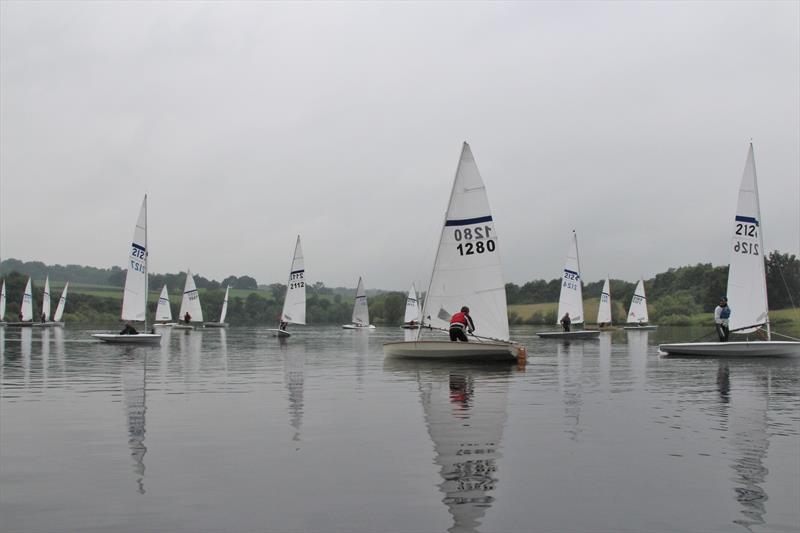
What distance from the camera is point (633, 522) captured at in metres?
A: 7.29

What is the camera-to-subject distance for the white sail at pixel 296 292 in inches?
2181

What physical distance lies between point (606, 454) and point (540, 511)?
310 centimetres

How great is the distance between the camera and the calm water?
24.6ft

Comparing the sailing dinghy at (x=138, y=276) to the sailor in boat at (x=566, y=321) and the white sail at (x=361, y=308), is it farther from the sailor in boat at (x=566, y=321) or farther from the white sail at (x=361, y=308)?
the white sail at (x=361, y=308)

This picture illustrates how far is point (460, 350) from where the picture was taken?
25734 mm

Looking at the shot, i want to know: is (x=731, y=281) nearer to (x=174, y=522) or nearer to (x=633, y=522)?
(x=633, y=522)

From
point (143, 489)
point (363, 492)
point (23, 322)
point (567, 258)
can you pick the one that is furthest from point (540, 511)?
point (23, 322)

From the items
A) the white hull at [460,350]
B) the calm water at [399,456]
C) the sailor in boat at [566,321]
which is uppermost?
the sailor in boat at [566,321]

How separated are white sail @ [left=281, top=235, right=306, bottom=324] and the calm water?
34928 mm

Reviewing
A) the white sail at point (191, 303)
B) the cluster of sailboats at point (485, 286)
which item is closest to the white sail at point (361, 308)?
the white sail at point (191, 303)

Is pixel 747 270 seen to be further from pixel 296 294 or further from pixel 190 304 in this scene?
pixel 190 304

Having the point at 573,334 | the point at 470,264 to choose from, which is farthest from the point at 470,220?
the point at 573,334

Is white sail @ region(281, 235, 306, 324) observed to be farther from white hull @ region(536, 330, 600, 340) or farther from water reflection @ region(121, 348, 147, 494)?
water reflection @ region(121, 348, 147, 494)

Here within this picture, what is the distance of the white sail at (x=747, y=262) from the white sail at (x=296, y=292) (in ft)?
104
